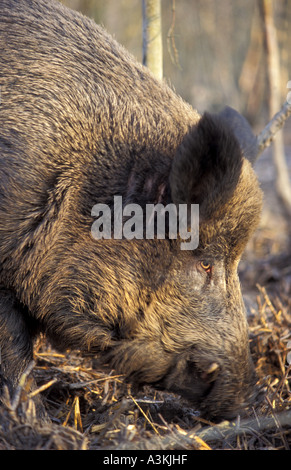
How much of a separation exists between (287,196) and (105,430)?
5.41 meters

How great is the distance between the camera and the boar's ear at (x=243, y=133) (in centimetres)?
401

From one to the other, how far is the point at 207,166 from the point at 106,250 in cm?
77

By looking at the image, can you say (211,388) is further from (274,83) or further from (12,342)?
(274,83)

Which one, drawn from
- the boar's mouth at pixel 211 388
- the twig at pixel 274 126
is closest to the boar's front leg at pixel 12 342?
the boar's mouth at pixel 211 388

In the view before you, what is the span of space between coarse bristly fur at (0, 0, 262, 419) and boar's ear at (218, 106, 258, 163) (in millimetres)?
414

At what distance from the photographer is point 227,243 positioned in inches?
141

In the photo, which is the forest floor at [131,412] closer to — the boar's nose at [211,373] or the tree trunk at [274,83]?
the boar's nose at [211,373]

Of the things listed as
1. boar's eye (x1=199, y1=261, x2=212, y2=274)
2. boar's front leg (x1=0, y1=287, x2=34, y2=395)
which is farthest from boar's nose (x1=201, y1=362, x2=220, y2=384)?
boar's front leg (x1=0, y1=287, x2=34, y2=395)

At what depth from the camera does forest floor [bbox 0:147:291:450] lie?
2895 millimetres

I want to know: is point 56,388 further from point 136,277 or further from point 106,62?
point 106,62

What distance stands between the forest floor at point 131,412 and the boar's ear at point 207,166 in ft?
2.92

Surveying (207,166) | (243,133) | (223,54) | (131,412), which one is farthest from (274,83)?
(223,54)

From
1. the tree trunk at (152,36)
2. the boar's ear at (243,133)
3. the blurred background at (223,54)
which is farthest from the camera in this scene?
the blurred background at (223,54)

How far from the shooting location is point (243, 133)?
411 cm
